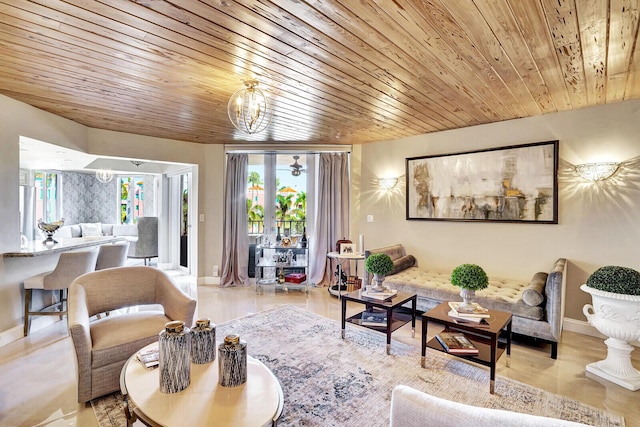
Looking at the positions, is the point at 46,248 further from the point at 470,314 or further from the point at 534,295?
the point at 534,295

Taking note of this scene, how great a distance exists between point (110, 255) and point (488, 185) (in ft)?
15.9

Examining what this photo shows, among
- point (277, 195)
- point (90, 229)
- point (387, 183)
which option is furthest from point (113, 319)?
point (90, 229)

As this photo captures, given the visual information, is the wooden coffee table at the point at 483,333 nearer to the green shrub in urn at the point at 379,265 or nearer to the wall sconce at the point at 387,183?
the green shrub in urn at the point at 379,265

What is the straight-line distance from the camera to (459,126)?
4.18 m

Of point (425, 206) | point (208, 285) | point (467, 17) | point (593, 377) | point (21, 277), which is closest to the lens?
point (467, 17)

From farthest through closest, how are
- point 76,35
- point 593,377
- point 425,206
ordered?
1. point 425,206
2. point 593,377
3. point 76,35

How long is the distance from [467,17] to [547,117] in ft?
8.28

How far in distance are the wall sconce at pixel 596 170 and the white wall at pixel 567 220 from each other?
71 millimetres

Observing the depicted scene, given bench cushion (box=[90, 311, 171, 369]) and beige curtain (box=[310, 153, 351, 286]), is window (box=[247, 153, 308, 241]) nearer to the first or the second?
beige curtain (box=[310, 153, 351, 286])

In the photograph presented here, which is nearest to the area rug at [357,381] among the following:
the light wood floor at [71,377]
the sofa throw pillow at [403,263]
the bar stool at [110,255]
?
the light wood floor at [71,377]

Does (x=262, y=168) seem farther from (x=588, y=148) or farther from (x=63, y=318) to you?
(x=588, y=148)

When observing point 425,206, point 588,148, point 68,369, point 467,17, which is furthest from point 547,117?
point 68,369

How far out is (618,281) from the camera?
2.39m

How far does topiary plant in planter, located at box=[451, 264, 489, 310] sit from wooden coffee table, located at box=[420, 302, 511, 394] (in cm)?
20
